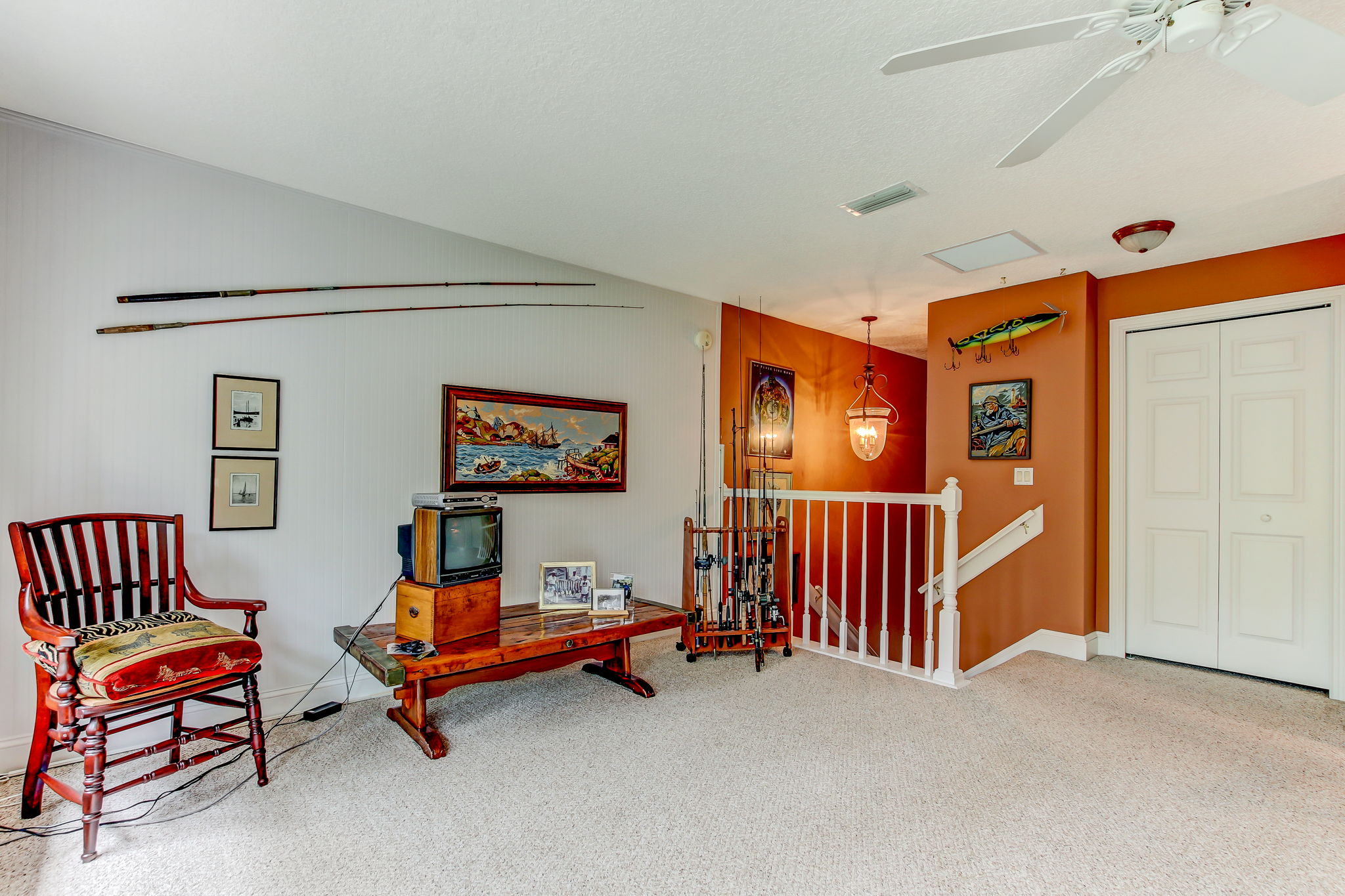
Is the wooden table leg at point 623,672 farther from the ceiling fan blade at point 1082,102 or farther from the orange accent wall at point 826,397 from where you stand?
the ceiling fan blade at point 1082,102

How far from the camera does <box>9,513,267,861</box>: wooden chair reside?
1761 millimetres

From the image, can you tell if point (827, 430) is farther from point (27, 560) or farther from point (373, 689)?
point (27, 560)

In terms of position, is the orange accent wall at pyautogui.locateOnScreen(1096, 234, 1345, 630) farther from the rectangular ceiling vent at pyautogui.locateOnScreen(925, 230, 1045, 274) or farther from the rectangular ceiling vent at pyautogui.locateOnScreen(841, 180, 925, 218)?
the rectangular ceiling vent at pyautogui.locateOnScreen(841, 180, 925, 218)

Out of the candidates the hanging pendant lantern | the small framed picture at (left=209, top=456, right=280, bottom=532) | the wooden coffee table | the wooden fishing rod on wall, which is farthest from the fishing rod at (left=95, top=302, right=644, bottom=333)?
the hanging pendant lantern

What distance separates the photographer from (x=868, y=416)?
5.10 metres

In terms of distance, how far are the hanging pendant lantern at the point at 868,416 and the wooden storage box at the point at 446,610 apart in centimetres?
336

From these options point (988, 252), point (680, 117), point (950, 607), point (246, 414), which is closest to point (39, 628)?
point (246, 414)

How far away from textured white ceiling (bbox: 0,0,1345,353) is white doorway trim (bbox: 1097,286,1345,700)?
0.32 meters

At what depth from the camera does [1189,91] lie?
1.97 metres

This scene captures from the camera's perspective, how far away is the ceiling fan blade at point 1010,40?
139cm

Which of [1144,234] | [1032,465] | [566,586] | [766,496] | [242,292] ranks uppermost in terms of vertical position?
[1144,234]

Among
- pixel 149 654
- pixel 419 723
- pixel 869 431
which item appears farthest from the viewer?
pixel 869 431

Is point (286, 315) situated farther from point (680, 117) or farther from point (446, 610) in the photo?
point (680, 117)

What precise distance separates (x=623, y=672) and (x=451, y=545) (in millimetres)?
1097
